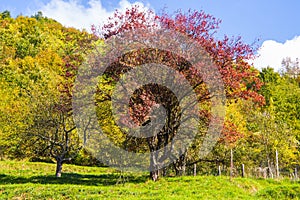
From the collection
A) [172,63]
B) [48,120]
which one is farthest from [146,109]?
[48,120]

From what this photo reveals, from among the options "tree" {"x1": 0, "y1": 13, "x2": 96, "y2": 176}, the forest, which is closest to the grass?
the forest

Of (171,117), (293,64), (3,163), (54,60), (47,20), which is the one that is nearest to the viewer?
(171,117)

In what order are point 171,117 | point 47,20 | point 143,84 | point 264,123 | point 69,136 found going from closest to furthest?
point 143,84 < point 171,117 < point 69,136 < point 264,123 < point 47,20

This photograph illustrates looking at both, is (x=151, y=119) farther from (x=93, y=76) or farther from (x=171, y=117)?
(x=93, y=76)

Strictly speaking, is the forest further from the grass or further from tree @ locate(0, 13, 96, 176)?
the grass

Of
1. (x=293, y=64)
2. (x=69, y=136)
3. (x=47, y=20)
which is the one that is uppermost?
(x=47, y=20)

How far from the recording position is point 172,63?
52.0 feet

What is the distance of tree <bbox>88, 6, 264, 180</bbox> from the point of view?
51.9 ft

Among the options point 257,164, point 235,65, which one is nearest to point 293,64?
point 257,164

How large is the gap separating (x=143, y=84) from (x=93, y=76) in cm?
260

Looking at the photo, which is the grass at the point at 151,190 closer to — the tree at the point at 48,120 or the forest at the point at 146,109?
the forest at the point at 146,109

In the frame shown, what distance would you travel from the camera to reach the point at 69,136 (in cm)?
2175

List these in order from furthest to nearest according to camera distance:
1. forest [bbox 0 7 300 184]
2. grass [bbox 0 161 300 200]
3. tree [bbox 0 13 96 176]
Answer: tree [bbox 0 13 96 176] < forest [bbox 0 7 300 184] < grass [bbox 0 161 300 200]

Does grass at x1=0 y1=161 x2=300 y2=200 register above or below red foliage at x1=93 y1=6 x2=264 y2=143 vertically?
below
